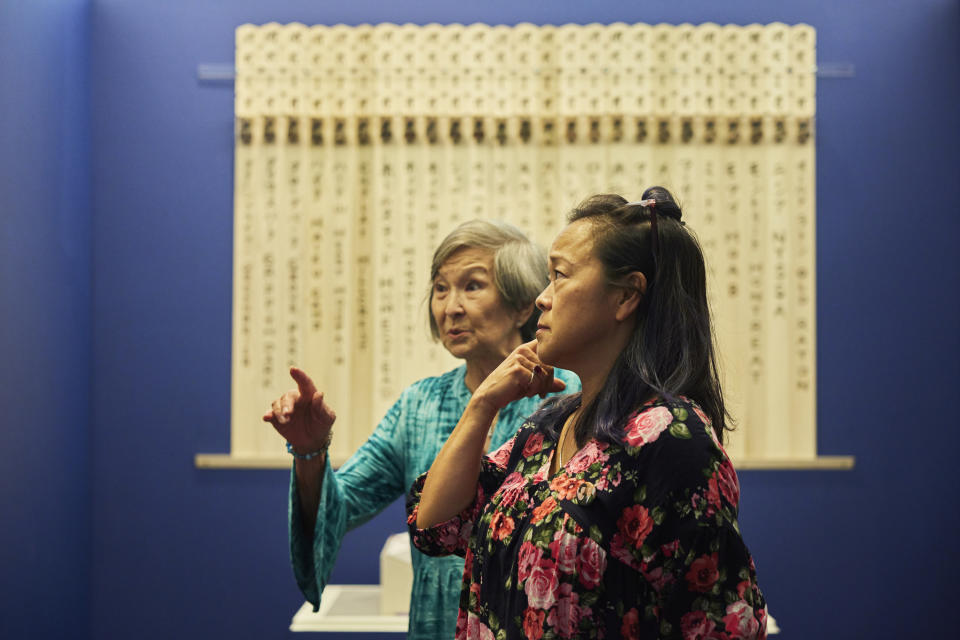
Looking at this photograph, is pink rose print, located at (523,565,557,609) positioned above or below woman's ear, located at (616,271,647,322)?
below

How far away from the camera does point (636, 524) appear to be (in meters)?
1.08

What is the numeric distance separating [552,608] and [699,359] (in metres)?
0.39

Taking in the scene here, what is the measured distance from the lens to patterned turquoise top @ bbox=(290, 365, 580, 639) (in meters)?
1.82

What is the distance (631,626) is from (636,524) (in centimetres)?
12

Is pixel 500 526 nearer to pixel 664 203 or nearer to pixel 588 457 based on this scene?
pixel 588 457

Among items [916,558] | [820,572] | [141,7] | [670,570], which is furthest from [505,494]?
[141,7]

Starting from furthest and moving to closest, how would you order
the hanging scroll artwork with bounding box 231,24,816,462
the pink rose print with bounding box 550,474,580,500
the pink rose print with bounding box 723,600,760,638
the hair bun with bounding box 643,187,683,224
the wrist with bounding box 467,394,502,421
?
the hanging scroll artwork with bounding box 231,24,816,462
the wrist with bounding box 467,394,502,421
the hair bun with bounding box 643,187,683,224
the pink rose print with bounding box 550,474,580,500
the pink rose print with bounding box 723,600,760,638

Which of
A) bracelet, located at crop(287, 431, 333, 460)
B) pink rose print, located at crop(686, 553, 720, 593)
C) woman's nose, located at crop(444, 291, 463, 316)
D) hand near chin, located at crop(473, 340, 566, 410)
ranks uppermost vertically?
woman's nose, located at crop(444, 291, 463, 316)

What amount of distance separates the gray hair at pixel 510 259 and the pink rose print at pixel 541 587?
0.85 meters

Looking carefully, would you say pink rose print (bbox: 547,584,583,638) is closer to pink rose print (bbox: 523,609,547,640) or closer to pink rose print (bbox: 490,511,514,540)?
pink rose print (bbox: 523,609,547,640)

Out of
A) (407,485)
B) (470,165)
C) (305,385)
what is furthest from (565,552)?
(470,165)

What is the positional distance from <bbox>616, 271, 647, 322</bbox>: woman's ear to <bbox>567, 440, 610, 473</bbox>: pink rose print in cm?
19

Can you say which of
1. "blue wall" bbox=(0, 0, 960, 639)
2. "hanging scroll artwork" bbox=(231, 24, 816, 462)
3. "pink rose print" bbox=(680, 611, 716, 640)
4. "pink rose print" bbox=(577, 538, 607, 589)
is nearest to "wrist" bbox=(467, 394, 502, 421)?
"pink rose print" bbox=(577, 538, 607, 589)

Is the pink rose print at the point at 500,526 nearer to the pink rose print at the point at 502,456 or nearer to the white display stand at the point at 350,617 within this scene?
the pink rose print at the point at 502,456
